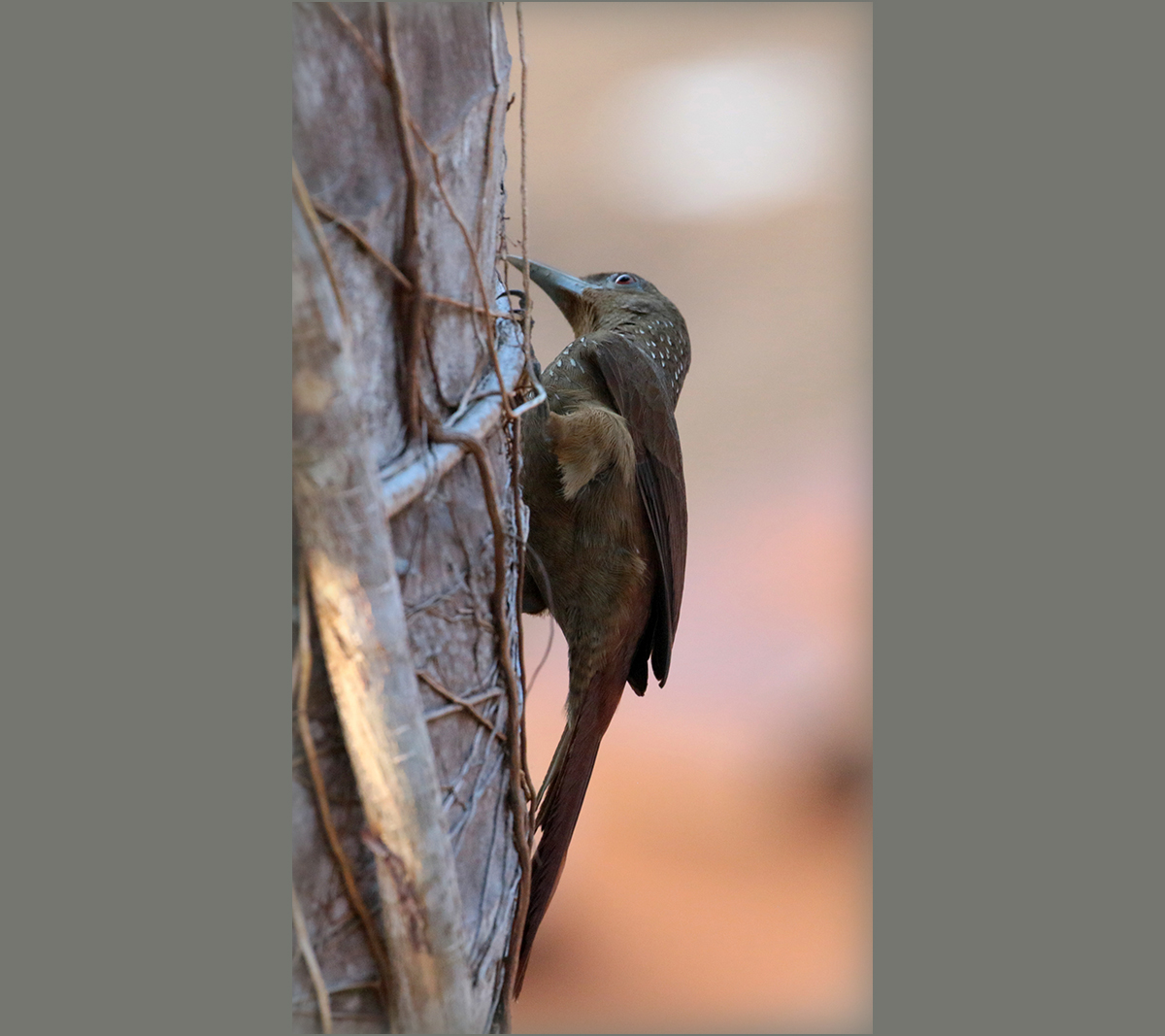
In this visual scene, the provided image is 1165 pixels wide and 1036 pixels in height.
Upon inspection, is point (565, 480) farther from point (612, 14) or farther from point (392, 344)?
point (612, 14)

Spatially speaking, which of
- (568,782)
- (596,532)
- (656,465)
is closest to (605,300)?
(656,465)

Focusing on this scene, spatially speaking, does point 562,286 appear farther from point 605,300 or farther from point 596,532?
point 596,532

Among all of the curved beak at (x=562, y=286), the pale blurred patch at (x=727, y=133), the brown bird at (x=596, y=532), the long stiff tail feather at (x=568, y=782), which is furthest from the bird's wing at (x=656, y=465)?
the pale blurred patch at (x=727, y=133)

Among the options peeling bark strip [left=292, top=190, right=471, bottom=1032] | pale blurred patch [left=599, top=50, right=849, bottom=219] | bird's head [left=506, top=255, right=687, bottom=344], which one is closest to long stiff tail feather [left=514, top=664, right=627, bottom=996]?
peeling bark strip [left=292, top=190, right=471, bottom=1032]

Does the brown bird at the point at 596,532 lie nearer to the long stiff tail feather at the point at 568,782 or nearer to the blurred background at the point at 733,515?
the long stiff tail feather at the point at 568,782

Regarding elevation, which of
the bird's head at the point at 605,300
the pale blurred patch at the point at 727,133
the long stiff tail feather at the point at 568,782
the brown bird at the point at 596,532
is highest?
the pale blurred patch at the point at 727,133
